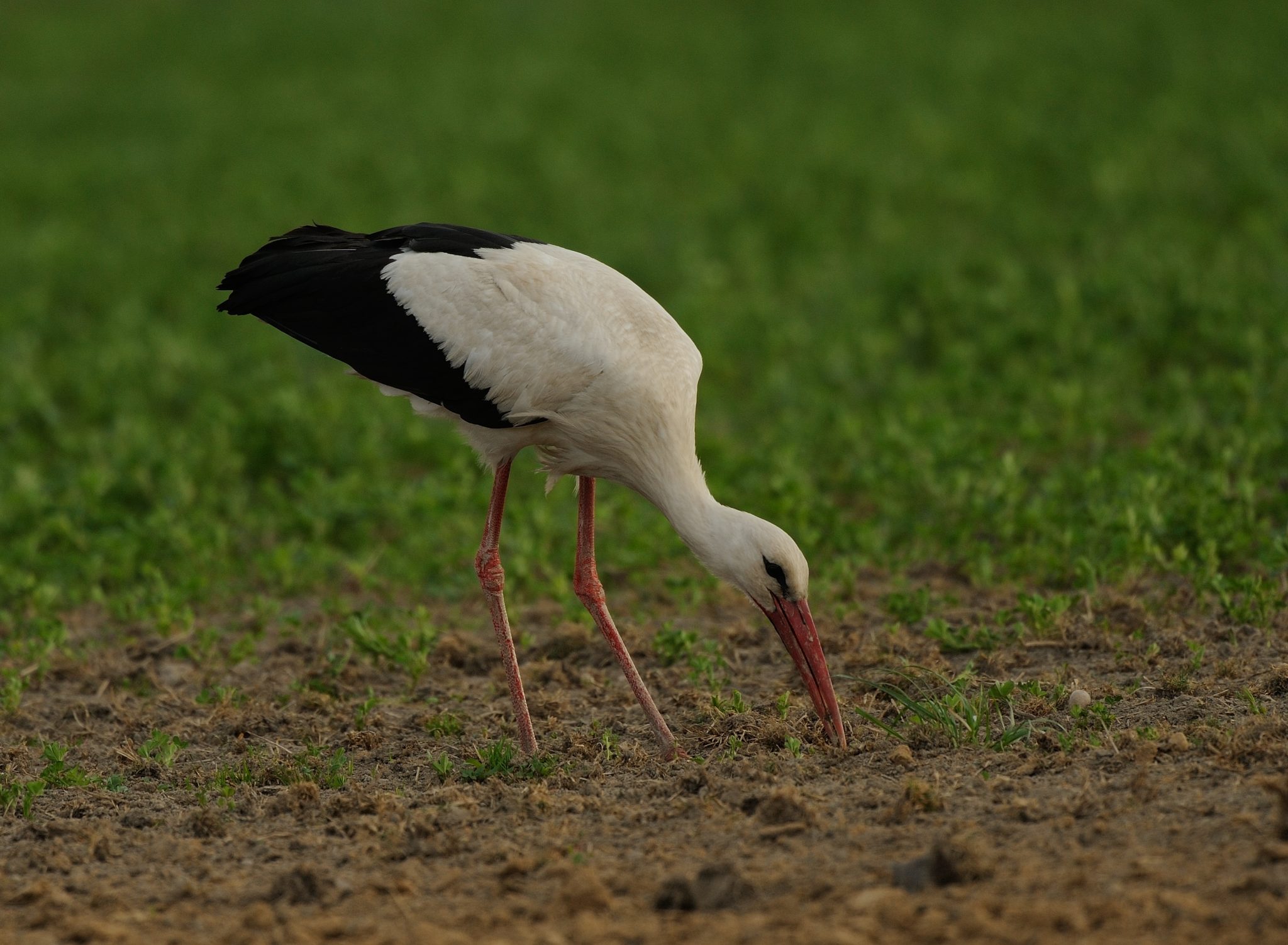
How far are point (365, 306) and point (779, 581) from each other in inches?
74.8

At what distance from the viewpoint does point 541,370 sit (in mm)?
5078

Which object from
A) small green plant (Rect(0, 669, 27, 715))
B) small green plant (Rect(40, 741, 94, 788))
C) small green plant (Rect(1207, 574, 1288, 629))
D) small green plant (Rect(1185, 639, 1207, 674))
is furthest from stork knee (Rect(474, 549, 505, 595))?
small green plant (Rect(1207, 574, 1288, 629))

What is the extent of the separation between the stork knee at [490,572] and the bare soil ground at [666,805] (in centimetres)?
46

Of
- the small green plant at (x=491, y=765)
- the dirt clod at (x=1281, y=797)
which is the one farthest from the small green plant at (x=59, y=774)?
the dirt clod at (x=1281, y=797)

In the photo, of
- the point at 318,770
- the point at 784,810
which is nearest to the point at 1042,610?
the point at 784,810

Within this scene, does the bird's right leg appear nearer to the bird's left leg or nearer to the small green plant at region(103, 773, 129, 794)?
the bird's left leg

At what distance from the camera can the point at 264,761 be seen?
4992 millimetres

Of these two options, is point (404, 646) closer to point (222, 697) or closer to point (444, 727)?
point (444, 727)

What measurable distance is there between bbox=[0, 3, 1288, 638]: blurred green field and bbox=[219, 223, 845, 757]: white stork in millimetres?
1405

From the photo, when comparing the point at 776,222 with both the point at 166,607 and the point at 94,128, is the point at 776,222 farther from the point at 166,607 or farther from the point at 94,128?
the point at 94,128

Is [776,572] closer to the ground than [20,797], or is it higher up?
higher up

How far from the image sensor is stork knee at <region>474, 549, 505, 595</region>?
18.2 ft

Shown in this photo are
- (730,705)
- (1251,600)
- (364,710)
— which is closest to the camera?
(730,705)

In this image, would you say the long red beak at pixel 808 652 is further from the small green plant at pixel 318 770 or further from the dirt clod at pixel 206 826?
the dirt clod at pixel 206 826
